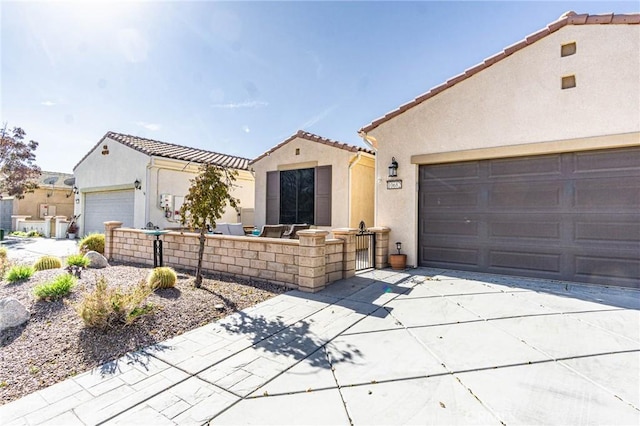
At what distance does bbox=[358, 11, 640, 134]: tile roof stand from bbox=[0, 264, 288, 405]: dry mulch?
5.86 m

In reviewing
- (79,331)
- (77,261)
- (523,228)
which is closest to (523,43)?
(523,228)

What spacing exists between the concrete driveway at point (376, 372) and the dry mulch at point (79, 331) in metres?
0.26

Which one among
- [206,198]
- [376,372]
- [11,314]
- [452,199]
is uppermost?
[452,199]

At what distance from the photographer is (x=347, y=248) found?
6.85m

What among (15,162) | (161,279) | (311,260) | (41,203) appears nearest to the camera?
(161,279)

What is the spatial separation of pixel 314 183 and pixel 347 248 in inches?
206

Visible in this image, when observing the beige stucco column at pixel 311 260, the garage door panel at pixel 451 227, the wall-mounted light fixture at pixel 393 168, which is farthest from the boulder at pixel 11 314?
the garage door panel at pixel 451 227

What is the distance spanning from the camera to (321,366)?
3123 millimetres

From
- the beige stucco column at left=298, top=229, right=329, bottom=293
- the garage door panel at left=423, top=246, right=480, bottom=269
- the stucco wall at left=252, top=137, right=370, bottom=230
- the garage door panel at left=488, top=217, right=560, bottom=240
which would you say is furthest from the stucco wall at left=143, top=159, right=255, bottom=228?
the garage door panel at left=488, top=217, right=560, bottom=240

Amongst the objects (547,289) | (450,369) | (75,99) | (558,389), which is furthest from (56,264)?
(547,289)

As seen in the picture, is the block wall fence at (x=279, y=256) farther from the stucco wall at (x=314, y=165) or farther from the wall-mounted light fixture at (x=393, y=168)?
the stucco wall at (x=314, y=165)

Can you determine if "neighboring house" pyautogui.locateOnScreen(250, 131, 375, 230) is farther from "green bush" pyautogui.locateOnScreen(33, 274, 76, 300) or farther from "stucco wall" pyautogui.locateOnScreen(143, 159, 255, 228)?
"green bush" pyautogui.locateOnScreen(33, 274, 76, 300)

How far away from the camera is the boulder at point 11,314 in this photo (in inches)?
159

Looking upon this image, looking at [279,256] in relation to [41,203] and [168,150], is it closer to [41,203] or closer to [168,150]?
[168,150]
